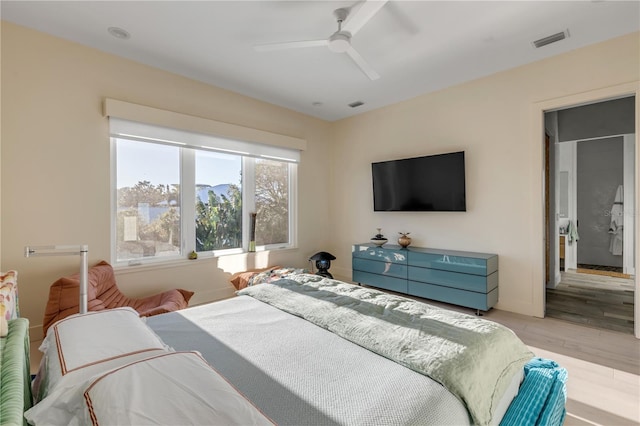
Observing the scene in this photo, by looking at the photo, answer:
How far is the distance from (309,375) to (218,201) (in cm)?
317

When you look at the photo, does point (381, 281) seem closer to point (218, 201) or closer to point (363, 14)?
point (218, 201)

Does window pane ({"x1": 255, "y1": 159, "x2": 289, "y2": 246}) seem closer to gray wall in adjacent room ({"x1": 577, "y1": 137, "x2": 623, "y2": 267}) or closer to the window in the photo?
the window

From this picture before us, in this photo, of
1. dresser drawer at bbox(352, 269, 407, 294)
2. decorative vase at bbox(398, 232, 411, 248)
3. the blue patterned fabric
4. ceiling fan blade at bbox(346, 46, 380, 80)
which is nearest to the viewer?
the blue patterned fabric

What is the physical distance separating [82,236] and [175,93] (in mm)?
1827

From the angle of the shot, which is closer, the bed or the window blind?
the bed

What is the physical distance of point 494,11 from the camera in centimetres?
243

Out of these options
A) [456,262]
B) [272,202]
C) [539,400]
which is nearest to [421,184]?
[456,262]

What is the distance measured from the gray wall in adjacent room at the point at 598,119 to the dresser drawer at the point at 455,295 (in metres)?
3.19

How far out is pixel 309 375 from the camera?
1.17m

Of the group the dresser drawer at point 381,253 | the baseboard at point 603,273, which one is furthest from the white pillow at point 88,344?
the baseboard at point 603,273

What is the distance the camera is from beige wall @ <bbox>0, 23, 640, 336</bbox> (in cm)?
264

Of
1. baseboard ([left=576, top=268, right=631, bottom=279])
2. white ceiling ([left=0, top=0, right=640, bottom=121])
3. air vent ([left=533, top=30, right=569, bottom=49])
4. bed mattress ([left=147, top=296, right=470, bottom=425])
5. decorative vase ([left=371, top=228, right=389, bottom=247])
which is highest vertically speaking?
air vent ([left=533, top=30, right=569, bottom=49])

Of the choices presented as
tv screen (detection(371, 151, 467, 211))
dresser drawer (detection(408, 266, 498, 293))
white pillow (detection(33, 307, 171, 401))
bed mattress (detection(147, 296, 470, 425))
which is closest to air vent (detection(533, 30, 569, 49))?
tv screen (detection(371, 151, 467, 211))

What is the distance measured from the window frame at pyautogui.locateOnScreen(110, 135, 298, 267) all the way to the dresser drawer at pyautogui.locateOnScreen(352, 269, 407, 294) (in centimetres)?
114
